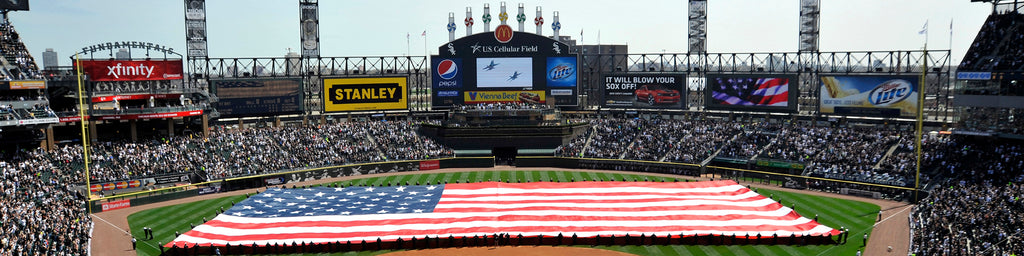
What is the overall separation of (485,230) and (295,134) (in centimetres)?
3510

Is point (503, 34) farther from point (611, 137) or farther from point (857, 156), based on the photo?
point (857, 156)

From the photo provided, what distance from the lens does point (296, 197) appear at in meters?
48.5

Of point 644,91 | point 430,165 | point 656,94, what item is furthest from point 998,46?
point 430,165

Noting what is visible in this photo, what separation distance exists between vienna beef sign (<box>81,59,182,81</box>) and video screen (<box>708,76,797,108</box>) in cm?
5171

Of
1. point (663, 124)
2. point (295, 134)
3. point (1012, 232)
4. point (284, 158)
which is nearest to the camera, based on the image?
point (1012, 232)

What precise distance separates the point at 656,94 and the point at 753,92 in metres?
9.99

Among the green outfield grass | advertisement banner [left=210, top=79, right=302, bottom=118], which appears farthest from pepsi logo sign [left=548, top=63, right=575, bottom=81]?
advertisement banner [left=210, top=79, right=302, bottom=118]

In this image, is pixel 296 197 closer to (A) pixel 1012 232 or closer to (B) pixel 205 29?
(B) pixel 205 29

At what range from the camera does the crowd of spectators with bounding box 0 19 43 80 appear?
173 ft

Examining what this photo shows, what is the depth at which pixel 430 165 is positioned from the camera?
64.2 meters

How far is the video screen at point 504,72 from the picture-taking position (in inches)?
2980

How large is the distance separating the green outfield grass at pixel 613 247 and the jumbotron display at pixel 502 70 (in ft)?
52.7

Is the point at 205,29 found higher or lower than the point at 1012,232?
higher

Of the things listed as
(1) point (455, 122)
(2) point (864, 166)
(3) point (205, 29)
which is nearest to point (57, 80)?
(3) point (205, 29)
